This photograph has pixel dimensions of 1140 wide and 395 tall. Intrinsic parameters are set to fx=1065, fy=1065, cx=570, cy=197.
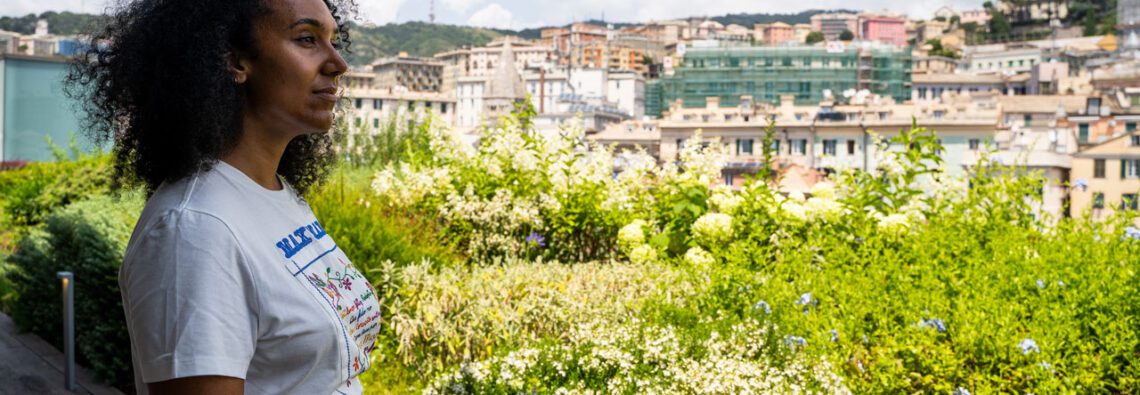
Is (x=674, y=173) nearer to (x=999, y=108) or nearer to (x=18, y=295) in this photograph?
(x=18, y=295)

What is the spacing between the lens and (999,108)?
52844mm

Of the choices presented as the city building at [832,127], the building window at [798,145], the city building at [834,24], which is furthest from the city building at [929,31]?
the building window at [798,145]

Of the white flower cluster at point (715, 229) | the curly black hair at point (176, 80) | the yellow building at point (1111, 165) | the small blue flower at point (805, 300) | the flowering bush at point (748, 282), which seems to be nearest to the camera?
the curly black hair at point (176, 80)

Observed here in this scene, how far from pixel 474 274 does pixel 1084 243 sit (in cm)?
205

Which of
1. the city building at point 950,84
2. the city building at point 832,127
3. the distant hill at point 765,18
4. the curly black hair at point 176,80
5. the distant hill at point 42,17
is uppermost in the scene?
the distant hill at point 765,18

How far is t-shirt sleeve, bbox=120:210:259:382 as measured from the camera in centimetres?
95

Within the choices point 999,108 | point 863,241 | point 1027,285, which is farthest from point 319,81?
point 999,108

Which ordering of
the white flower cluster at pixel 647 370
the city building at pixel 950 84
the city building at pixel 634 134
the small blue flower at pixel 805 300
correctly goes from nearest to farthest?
the white flower cluster at pixel 647 370 → the small blue flower at pixel 805 300 → the city building at pixel 634 134 → the city building at pixel 950 84

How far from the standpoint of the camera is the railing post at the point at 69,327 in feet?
10.8

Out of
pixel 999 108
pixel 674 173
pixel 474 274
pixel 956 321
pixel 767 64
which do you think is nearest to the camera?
pixel 956 321

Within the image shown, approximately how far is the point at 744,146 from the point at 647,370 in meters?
47.3

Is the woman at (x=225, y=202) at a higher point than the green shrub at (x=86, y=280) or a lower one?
higher

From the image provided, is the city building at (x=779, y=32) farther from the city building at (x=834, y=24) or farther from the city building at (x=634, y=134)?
the city building at (x=634, y=134)

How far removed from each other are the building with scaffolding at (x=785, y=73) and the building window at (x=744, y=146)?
45890mm
